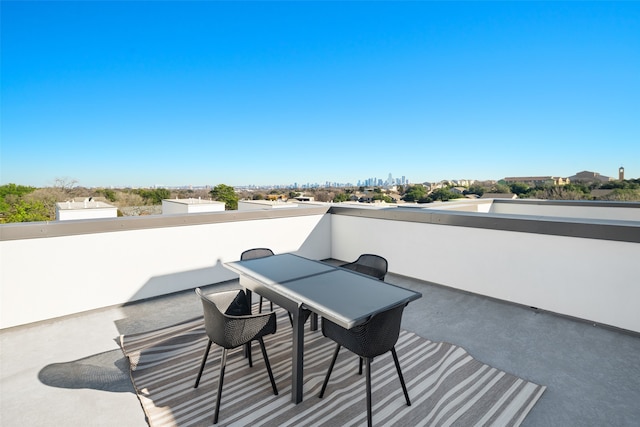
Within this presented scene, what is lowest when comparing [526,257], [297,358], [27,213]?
[297,358]

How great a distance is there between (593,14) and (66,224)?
1117cm

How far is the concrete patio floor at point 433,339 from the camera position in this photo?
1.81 m

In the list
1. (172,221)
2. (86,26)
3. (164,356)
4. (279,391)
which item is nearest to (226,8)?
(86,26)

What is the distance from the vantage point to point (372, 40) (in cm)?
919

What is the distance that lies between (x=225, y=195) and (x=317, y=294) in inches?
758

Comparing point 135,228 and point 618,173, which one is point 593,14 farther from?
point 135,228

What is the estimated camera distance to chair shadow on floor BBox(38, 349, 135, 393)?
6.88 ft

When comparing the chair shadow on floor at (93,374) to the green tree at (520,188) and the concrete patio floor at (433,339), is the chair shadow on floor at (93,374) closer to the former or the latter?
the concrete patio floor at (433,339)

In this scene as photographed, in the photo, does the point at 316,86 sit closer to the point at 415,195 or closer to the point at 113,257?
the point at 415,195

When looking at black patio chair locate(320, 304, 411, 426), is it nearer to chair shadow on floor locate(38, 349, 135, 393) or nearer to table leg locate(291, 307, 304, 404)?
table leg locate(291, 307, 304, 404)

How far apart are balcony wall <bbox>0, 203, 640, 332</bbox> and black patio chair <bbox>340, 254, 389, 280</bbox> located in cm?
173

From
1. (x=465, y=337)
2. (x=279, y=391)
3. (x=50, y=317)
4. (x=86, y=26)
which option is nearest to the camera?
(x=279, y=391)

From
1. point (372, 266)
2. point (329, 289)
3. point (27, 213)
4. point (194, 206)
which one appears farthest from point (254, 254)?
point (27, 213)

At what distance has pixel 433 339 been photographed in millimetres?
2750
